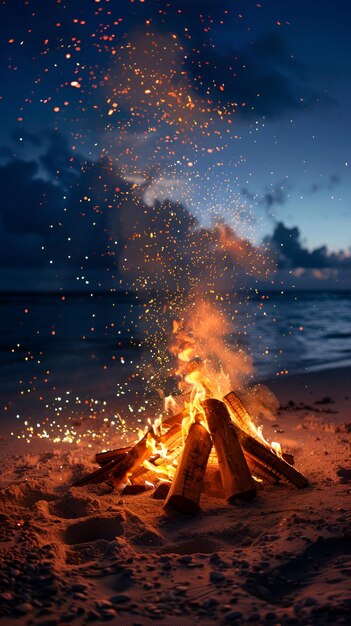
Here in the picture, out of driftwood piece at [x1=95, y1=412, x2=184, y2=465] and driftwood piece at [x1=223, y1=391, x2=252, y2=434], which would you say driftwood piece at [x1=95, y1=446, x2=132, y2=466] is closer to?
driftwood piece at [x1=95, y1=412, x2=184, y2=465]

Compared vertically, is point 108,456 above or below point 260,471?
above

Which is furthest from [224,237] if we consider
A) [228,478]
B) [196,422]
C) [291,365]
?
[291,365]

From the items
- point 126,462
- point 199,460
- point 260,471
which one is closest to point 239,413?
point 260,471

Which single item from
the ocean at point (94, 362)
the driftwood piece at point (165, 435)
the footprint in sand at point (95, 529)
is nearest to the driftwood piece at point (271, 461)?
the driftwood piece at point (165, 435)

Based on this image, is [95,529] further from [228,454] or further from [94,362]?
[94,362]

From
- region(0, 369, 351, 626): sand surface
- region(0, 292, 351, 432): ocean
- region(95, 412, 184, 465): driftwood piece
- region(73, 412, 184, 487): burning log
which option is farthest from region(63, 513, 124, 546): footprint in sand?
region(0, 292, 351, 432): ocean

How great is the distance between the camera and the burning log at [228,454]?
5.09m

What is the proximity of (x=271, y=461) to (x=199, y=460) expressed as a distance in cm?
83

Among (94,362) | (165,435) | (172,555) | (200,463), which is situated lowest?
(172,555)

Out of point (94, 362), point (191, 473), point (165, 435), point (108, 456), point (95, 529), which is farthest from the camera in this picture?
point (94, 362)

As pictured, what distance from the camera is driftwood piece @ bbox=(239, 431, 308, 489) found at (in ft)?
17.8

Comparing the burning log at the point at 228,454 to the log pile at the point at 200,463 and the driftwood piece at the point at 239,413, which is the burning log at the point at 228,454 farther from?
the driftwood piece at the point at 239,413

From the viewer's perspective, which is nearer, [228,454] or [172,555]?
[172,555]

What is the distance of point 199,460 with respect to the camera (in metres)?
5.26
